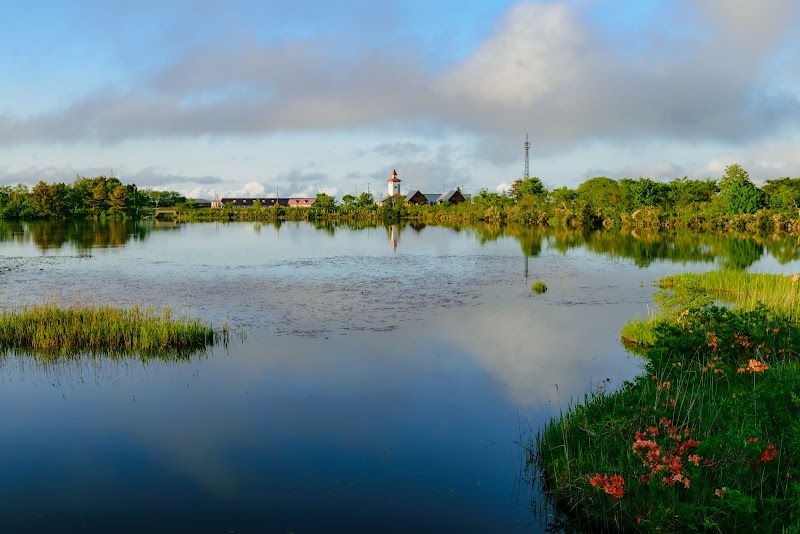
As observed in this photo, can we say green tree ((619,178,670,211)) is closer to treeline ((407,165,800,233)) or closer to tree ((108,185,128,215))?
treeline ((407,165,800,233))

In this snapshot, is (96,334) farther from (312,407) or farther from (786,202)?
(786,202)

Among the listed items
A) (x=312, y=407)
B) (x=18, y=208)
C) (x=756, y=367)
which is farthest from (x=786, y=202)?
(x=18, y=208)

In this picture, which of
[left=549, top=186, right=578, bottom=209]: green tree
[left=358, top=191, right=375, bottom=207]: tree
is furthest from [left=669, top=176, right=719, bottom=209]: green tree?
A: [left=358, top=191, right=375, bottom=207]: tree

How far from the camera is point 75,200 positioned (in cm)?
11650

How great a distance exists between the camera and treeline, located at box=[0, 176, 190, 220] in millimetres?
104688

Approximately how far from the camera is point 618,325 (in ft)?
64.0

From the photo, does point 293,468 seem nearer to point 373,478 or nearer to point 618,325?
Result: point 373,478

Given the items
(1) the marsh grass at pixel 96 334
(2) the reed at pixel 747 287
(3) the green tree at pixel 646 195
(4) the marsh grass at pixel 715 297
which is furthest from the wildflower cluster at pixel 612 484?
(3) the green tree at pixel 646 195

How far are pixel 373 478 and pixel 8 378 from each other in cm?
963

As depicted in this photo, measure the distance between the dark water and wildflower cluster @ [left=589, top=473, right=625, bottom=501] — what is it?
1164 mm

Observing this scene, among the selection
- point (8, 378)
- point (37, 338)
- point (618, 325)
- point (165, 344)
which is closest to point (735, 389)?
point (618, 325)

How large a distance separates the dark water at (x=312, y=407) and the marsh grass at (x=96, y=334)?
0.80 meters

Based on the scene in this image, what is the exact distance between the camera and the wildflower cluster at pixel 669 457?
7.14m

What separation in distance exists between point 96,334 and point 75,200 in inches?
4490
